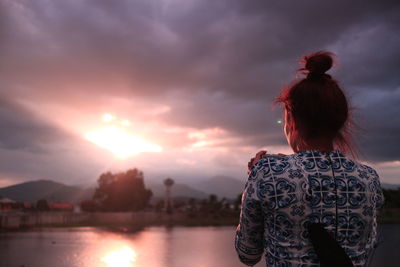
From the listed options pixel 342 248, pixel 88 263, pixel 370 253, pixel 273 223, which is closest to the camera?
pixel 342 248

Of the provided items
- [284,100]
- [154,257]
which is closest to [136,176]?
[154,257]

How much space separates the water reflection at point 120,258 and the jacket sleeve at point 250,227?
11520 millimetres

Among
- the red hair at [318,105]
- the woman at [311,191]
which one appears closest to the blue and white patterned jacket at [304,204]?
the woman at [311,191]

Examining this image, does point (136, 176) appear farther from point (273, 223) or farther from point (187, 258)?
point (273, 223)

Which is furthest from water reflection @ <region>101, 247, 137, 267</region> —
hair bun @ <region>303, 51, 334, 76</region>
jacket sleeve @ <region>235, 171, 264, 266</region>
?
hair bun @ <region>303, 51, 334, 76</region>

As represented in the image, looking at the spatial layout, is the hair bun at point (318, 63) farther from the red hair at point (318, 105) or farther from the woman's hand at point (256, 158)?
the woman's hand at point (256, 158)

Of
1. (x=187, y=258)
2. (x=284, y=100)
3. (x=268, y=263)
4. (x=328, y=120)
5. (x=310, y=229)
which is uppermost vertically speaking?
(x=284, y=100)

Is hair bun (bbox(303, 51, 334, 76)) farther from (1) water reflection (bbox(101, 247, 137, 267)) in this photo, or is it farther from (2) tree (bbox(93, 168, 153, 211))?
(2) tree (bbox(93, 168, 153, 211))

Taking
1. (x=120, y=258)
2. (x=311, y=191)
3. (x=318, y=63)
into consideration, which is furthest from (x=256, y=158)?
(x=120, y=258)

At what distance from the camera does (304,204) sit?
147cm

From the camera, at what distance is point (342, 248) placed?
1410 millimetres

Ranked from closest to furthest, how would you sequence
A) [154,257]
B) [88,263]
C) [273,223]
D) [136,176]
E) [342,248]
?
[342,248]
[273,223]
[88,263]
[154,257]
[136,176]

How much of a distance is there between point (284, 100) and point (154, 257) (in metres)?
13.6

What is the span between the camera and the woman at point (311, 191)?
1.47 meters
